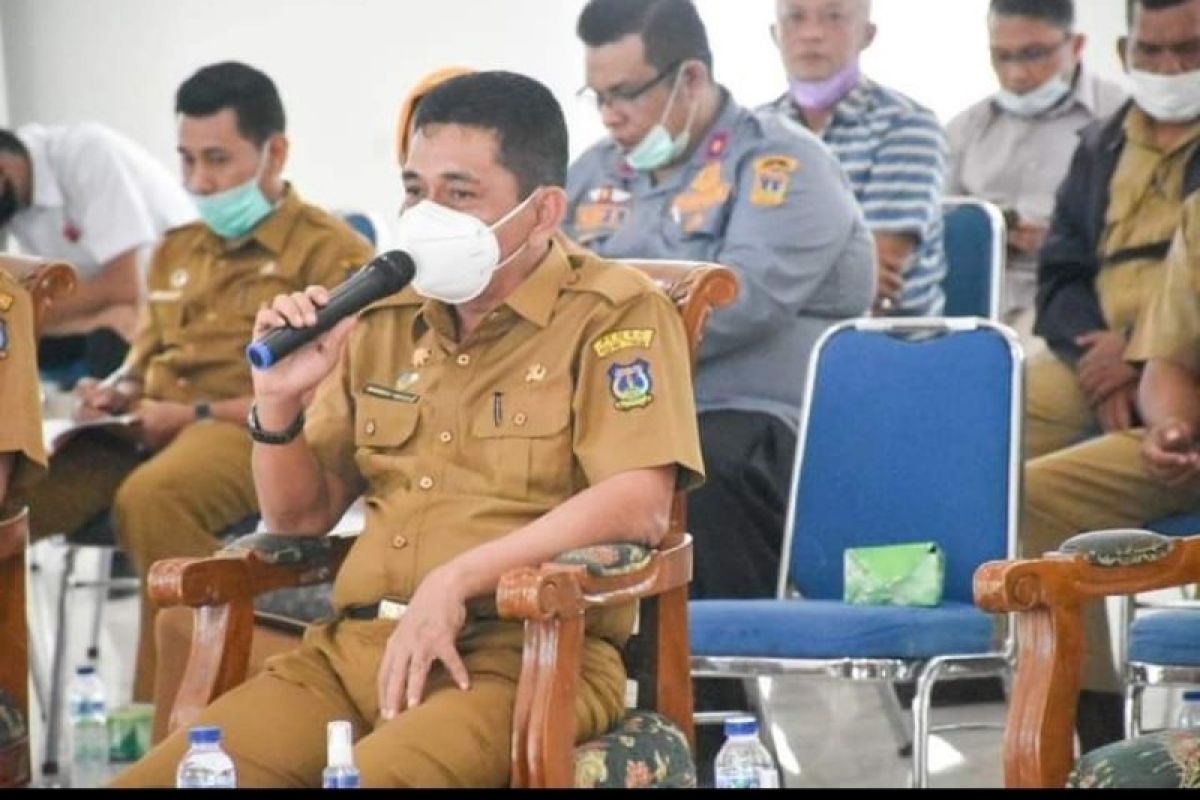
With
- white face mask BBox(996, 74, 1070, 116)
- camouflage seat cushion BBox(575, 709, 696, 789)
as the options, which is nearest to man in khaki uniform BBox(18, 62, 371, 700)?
white face mask BBox(996, 74, 1070, 116)

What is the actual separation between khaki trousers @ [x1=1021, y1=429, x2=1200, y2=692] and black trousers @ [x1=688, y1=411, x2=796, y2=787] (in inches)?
16.2

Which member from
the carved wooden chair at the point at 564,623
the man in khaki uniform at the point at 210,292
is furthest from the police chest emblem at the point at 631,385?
the man in khaki uniform at the point at 210,292

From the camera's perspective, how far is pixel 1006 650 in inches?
138

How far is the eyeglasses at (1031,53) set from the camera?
5582 millimetres

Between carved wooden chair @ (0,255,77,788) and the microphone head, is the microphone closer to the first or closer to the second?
the microphone head

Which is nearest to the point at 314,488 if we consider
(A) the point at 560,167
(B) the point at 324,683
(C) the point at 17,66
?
(B) the point at 324,683

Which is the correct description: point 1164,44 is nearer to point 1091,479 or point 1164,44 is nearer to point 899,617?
point 1091,479

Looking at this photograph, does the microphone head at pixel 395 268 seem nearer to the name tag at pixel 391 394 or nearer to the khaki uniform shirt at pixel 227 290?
the name tag at pixel 391 394

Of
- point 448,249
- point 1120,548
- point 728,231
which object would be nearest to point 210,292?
point 728,231

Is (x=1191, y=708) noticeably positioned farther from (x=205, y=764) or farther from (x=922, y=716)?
(x=205, y=764)

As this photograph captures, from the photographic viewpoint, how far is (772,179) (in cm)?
431

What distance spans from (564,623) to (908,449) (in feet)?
4.12

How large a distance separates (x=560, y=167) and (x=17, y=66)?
5.22 metres

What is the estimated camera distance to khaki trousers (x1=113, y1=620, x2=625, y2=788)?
264 cm
